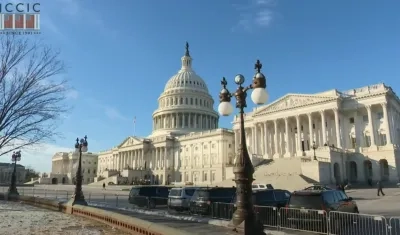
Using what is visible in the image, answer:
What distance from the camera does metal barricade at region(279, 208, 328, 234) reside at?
12836 millimetres

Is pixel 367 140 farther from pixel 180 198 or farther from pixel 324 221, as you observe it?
pixel 324 221

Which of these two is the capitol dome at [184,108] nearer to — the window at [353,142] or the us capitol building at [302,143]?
the us capitol building at [302,143]

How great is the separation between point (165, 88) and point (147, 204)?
112629 mm

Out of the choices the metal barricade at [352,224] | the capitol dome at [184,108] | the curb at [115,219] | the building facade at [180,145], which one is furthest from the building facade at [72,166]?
the metal barricade at [352,224]

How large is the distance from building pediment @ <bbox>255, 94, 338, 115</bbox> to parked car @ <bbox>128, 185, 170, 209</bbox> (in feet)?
154

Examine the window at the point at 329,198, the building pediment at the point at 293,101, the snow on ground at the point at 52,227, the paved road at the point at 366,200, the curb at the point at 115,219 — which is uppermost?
the building pediment at the point at 293,101

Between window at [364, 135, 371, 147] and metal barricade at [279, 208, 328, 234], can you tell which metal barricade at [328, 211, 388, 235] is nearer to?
metal barricade at [279, 208, 328, 234]

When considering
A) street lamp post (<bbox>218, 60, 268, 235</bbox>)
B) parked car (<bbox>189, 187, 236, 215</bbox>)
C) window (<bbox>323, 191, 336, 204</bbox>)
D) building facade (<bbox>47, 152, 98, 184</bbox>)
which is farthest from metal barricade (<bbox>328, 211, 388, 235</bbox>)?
building facade (<bbox>47, 152, 98, 184</bbox>)

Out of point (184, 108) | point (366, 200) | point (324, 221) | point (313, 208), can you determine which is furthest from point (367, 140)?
point (184, 108)

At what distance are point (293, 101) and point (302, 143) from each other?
31.2 feet

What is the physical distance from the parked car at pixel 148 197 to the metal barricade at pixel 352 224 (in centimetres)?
1611

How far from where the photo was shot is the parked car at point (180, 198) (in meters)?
23.1

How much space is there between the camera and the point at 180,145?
109 m

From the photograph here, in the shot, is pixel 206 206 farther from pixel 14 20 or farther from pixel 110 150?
pixel 110 150
